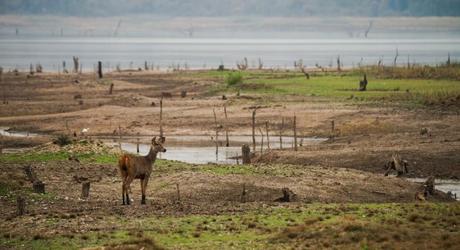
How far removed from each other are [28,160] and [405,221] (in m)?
14.2

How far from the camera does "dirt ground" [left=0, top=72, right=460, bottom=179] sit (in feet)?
123

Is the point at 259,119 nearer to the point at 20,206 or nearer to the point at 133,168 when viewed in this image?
the point at 133,168

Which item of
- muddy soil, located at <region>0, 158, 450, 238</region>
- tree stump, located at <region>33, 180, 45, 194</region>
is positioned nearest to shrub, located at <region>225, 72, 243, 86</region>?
muddy soil, located at <region>0, 158, 450, 238</region>

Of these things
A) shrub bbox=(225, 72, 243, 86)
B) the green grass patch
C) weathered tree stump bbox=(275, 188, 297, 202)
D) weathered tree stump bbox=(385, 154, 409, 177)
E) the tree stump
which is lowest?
weathered tree stump bbox=(385, 154, 409, 177)

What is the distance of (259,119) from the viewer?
50562 mm

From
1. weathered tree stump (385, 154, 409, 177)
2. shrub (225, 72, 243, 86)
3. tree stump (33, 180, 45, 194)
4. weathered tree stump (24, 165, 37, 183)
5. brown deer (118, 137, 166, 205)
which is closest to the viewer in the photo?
brown deer (118, 137, 166, 205)

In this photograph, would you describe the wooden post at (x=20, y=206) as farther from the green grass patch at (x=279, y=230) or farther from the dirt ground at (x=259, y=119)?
the dirt ground at (x=259, y=119)

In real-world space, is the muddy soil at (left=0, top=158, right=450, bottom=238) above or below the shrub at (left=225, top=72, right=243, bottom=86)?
below

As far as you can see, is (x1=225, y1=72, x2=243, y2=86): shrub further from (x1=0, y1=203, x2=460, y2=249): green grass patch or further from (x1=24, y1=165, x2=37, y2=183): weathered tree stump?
(x1=0, y1=203, x2=460, y2=249): green grass patch

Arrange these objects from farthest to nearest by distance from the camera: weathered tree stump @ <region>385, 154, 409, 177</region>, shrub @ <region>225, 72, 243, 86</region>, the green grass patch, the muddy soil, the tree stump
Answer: shrub @ <region>225, 72, 243, 86</region> → weathered tree stump @ <region>385, 154, 409, 177</region> → the tree stump → the muddy soil → the green grass patch

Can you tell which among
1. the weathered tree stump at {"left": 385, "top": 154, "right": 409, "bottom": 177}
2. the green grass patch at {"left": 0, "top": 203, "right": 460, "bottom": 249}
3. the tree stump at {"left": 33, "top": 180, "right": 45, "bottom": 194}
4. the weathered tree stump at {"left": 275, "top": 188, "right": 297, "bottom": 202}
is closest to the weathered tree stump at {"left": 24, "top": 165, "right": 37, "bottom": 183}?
the tree stump at {"left": 33, "top": 180, "right": 45, "bottom": 194}

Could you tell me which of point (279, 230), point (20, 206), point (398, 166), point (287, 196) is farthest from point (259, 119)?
point (279, 230)

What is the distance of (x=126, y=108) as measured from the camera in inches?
2260

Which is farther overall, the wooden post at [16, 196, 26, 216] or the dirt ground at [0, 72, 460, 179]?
the dirt ground at [0, 72, 460, 179]
